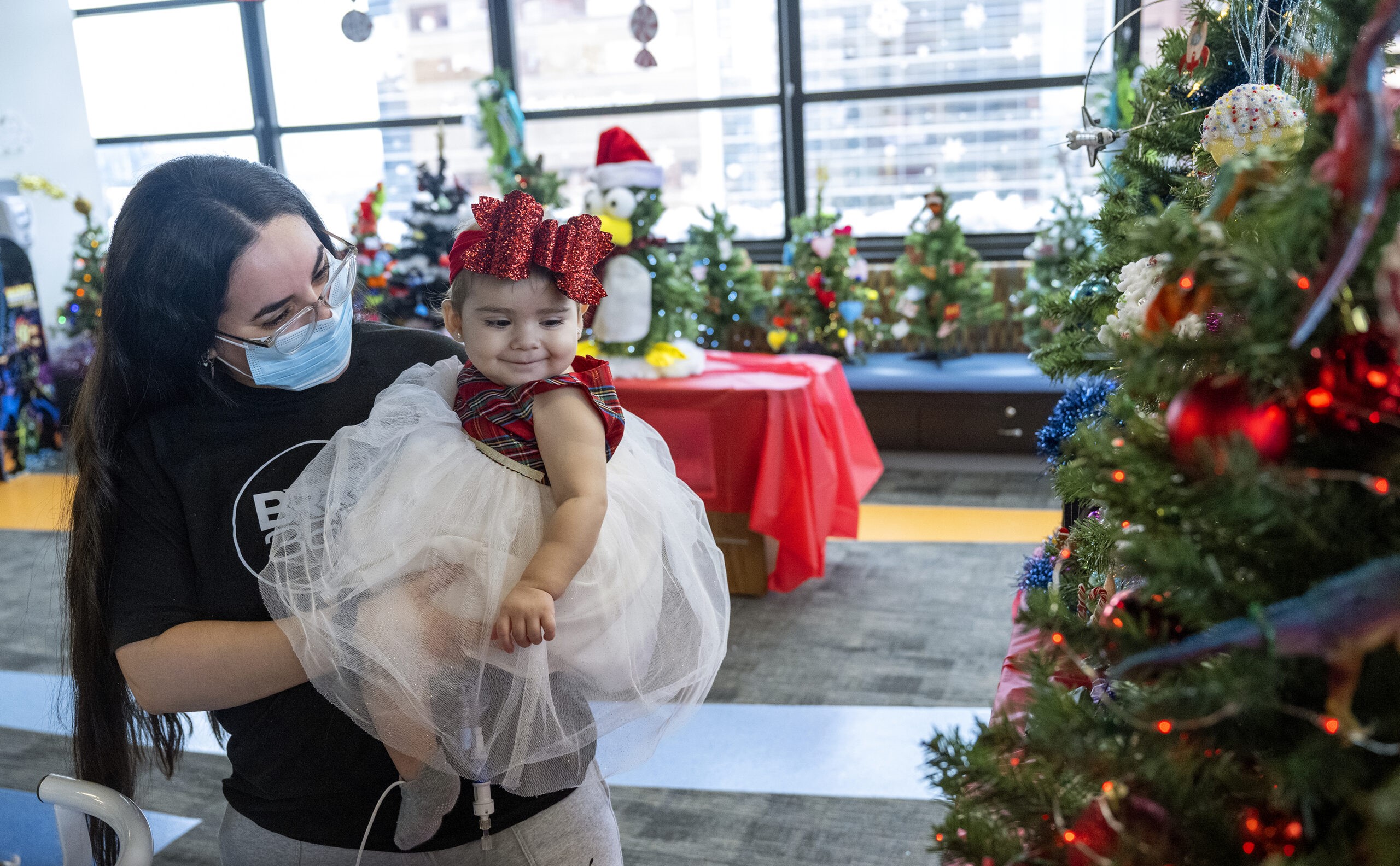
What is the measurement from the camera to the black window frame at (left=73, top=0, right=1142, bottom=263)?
5.93 metres

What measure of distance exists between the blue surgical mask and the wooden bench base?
7.92ft

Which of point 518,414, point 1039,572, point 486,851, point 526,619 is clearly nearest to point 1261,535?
point 526,619

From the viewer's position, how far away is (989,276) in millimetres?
5664

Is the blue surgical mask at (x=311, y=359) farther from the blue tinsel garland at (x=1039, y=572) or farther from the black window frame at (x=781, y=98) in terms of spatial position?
the black window frame at (x=781, y=98)

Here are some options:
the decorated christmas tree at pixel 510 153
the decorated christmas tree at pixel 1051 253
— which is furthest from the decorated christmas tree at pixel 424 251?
the decorated christmas tree at pixel 1051 253

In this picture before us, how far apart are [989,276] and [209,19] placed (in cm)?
581

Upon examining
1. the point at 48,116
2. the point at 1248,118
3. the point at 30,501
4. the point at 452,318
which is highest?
the point at 48,116

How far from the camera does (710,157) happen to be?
6.54m

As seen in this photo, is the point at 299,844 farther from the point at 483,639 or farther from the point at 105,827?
the point at 483,639

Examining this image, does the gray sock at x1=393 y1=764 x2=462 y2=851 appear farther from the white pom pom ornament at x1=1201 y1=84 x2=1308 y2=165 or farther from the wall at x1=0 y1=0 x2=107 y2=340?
the wall at x1=0 y1=0 x2=107 y2=340

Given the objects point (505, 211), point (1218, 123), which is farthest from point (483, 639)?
point (1218, 123)

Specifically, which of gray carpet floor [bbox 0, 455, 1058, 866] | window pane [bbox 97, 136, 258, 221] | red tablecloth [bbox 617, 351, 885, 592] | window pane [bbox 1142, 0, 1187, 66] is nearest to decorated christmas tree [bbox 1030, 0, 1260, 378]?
gray carpet floor [bbox 0, 455, 1058, 866]

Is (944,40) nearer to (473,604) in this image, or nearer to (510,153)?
(510,153)

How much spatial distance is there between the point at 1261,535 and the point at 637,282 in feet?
10.7
